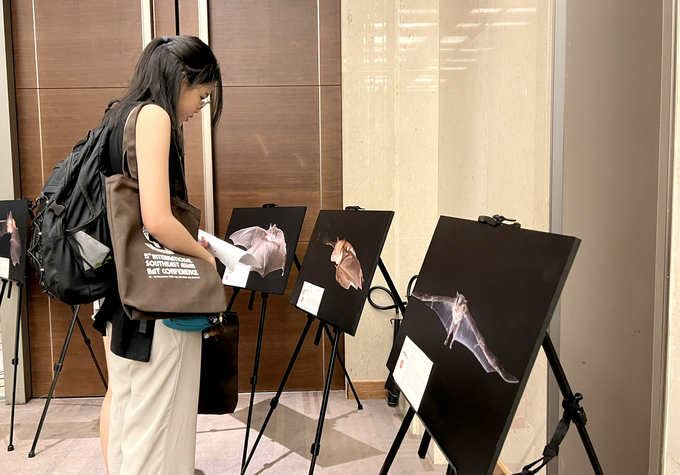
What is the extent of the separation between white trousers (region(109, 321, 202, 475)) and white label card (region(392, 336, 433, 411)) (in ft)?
2.08

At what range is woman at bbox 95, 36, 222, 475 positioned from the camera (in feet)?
4.52

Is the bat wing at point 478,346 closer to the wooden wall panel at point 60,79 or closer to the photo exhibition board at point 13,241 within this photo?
the photo exhibition board at point 13,241

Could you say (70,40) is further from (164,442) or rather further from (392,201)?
(164,442)

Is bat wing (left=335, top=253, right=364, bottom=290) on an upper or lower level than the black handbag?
upper

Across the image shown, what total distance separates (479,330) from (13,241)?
103 inches

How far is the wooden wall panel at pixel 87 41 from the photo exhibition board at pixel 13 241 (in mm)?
848

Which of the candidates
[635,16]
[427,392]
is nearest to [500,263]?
[427,392]

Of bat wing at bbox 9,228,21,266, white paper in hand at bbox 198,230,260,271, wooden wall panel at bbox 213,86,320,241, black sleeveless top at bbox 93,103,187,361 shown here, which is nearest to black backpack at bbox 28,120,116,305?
black sleeveless top at bbox 93,103,187,361

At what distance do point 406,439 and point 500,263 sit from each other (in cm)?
185

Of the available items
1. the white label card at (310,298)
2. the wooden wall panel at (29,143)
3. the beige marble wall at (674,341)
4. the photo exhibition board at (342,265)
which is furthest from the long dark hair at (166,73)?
the wooden wall panel at (29,143)

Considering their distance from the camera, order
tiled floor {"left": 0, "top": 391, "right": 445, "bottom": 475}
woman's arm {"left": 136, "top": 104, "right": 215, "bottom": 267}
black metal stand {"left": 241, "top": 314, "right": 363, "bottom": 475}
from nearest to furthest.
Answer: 1. woman's arm {"left": 136, "top": 104, "right": 215, "bottom": 267}
2. black metal stand {"left": 241, "top": 314, "right": 363, "bottom": 475}
3. tiled floor {"left": 0, "top": 391, "right": 445, "bottom": 475}

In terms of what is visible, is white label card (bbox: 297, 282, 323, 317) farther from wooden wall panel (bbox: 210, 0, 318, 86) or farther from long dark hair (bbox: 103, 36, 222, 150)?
wooden wall panel (bbox: 210, 0, 318, 86)

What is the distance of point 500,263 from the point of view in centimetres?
95

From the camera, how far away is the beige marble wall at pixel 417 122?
2.08 metres
